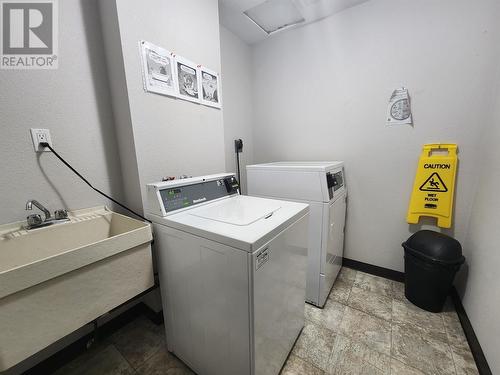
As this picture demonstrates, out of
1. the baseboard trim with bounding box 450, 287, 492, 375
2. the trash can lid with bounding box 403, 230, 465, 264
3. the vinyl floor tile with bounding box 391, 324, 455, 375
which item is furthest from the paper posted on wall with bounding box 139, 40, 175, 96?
the baseboard trim with bounding box 450, 287, 492, 375

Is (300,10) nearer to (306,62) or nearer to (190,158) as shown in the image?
(306,62)

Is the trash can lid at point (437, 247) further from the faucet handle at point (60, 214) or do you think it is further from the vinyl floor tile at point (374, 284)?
the faucet handle at point (60, 214)

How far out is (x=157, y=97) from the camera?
51.0 inches

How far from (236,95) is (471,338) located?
8.84 feet

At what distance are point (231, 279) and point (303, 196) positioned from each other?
931 millimetres

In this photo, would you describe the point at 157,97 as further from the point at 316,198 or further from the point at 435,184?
the point at 435,184

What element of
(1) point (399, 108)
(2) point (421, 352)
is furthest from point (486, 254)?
(1) point (399, 108)

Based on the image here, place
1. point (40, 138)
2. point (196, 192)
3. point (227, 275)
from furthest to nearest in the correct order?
point (196, 192)
point (40, 138)
point (227, 275)

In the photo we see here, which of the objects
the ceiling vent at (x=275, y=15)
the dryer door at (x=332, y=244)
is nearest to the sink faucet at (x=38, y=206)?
the dryer door at (x=332, y=244)

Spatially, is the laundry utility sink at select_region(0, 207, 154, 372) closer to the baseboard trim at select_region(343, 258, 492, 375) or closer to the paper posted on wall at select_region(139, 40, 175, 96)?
the paper posted on wall at select_region(139, 40, 175, 96)

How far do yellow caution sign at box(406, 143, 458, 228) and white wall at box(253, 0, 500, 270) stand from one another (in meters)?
0.08

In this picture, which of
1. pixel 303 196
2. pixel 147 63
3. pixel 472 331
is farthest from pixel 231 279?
pixel 472 331

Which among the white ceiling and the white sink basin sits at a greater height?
the white ceiling

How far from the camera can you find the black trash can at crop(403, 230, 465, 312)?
145 cm
